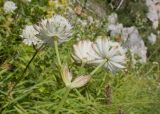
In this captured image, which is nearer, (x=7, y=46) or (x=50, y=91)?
(x=50, y=91)

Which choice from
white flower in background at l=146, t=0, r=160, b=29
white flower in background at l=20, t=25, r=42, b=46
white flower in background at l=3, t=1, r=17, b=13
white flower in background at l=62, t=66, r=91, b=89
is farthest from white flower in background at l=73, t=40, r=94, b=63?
white flower in background at l=146, t=0, r=160, b=29

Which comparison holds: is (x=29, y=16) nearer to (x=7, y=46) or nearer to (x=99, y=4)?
(x=7, y=46)

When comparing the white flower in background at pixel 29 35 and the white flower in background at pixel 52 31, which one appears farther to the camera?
the white flower in background at pixel 29 35

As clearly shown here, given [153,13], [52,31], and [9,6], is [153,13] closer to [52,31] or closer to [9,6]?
[9,6]

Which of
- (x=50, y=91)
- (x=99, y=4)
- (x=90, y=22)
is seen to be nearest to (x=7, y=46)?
(x=50, y=91)

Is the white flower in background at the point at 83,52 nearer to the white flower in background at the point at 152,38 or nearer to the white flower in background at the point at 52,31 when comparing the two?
the white flower in background at the point at 52,31

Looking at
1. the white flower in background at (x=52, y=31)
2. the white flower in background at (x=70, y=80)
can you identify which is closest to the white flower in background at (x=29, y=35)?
the white flower in background at (x=52, y=31)

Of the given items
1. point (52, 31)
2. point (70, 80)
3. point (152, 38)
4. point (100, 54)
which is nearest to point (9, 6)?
point (52, 31)
